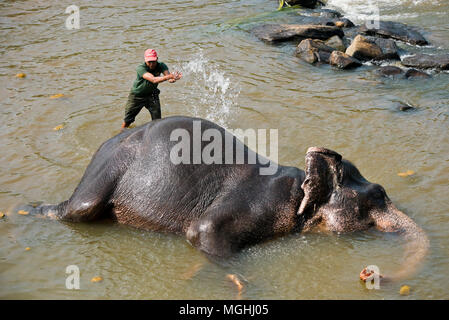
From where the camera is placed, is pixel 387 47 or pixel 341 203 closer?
pixel 341 203

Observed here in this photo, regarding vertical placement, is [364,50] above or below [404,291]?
above

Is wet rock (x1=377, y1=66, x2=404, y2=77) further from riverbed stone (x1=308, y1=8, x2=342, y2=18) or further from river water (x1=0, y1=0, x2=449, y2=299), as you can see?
riverbed stone (x1=308, y1=8, x2=342, y2=18)

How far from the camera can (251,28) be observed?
13.0 metres

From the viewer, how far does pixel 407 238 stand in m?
5.05

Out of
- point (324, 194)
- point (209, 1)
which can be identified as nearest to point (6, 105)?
point (324, 194)

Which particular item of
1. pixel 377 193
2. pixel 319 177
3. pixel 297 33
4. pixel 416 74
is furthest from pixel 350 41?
pixel 319 177

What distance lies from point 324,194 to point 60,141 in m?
4.01

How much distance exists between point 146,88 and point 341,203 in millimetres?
3468

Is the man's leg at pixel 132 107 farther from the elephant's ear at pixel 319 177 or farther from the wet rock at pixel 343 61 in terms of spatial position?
the wet rock at pixel 343 61

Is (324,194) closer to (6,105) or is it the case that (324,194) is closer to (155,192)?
(155,192)

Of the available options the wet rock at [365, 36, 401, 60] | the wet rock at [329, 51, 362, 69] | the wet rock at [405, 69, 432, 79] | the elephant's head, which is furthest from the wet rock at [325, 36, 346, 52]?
the elephant's head

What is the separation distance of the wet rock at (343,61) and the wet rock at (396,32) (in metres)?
2.11

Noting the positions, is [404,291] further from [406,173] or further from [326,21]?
[326,21]

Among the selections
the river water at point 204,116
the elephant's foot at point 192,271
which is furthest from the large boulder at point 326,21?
the elephant's foot at point 192,271
